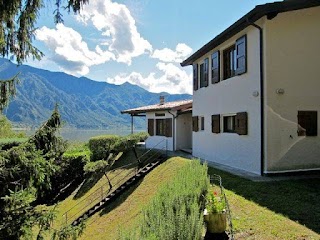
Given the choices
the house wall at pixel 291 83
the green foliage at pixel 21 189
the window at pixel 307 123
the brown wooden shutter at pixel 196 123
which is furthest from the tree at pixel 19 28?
the brown wooden shutter at pixel 196 123

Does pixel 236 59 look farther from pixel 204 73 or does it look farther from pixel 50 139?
pixel 50 139

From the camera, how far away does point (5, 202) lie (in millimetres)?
5871

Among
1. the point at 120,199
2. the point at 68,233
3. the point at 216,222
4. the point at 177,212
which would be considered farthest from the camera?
the point at 120,199

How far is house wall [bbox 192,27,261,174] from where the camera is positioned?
11367mm

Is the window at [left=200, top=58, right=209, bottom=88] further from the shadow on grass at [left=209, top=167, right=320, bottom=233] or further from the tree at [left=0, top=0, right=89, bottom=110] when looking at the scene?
the tree at [left=0, top=0, right=89, bottom=110]

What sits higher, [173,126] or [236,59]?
[236,59]

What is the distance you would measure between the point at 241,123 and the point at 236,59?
2.66 m

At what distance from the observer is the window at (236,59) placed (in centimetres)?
1202

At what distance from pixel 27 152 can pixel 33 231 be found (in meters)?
1.52

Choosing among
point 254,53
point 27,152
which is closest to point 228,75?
point 254,53

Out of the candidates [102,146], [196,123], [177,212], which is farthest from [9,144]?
[177,212]

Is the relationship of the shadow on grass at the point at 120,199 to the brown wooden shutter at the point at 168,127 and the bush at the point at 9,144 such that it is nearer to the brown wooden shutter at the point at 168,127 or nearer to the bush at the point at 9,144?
the bush at the point at 9,144

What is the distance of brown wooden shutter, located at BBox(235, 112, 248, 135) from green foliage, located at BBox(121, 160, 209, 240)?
21.4 feet

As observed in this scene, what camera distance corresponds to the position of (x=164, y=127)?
2400 cm
